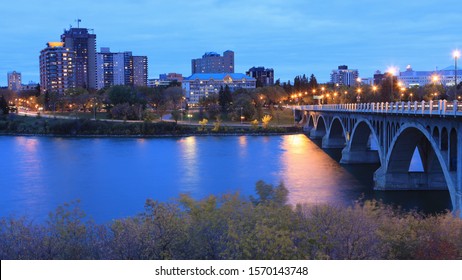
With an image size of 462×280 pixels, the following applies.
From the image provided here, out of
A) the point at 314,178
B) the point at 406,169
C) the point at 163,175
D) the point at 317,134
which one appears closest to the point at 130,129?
the point at 317,134

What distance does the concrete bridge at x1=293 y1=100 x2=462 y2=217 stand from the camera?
2523cm

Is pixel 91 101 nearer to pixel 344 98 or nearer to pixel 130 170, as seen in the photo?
pixel 344 98

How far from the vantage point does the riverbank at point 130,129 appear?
317 ft

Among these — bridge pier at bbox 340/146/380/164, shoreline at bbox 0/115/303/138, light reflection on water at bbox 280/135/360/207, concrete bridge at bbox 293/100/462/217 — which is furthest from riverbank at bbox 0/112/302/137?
bridge pier at bbox 340/146/380/164

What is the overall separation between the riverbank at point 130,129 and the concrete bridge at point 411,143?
44.0 meters

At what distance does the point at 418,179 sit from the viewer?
35.3 m

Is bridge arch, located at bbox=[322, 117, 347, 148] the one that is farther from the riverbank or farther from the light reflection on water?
the riverbank

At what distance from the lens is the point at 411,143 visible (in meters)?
35.0

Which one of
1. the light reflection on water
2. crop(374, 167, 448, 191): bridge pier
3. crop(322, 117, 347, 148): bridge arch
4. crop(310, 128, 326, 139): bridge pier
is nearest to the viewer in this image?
crop(374, 167, 448, 191): bridge pier

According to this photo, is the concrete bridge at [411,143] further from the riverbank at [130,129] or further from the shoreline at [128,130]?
the riverbank at [130,129]

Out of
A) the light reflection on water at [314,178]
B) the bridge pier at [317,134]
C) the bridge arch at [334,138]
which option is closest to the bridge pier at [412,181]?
the light reflection on water at [314,178]

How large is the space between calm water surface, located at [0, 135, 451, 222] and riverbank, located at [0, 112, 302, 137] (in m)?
19.5

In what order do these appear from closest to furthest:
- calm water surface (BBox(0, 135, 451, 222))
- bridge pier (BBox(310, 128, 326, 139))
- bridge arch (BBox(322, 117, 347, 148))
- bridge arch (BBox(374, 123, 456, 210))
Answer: calm water surface (BBox(0, 135, 451, 222))
bridge arch (BBox(374, 123, 456, 210))
bridge arch (BBox(322, 117, 347, 148))
bridge pier (BBox(310, 128, 326, 139))

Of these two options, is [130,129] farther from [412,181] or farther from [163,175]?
[412,181]
